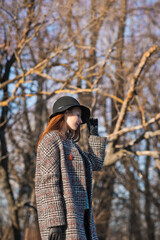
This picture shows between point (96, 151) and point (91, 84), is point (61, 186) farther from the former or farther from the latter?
point (91, 84)

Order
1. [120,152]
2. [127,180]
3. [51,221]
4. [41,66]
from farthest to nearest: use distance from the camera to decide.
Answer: [127,180] → [41,66] → [120,152] → [51,221]

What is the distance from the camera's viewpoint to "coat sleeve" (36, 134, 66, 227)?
8.09 feet

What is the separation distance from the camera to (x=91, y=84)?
259 inches

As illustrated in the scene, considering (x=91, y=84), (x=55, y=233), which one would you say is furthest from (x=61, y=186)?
(x=91, y=84)

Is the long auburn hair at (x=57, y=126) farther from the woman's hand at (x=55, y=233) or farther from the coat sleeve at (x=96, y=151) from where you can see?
the woman's hand at (x=55, y=233)

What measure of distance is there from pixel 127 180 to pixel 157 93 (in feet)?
8.82

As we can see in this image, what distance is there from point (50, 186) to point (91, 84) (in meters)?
4.22

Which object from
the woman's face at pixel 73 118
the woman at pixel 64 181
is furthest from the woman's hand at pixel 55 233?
the woman's face at pixel 73 118

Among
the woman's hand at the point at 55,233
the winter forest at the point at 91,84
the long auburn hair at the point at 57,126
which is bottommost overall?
the woman's hand at the point at 55,233

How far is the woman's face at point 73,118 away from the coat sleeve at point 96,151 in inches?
10.7

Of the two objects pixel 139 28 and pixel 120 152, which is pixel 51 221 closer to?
pixel 120 152

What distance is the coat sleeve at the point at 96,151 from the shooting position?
3049 millimetres

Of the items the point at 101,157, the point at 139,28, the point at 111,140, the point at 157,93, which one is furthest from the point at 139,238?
the point at 101,157

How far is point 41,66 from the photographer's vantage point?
6.78 metres
